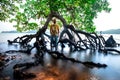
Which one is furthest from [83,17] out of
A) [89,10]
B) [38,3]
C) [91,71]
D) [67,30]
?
[91,71]

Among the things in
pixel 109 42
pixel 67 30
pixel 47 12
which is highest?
pixel 47 12

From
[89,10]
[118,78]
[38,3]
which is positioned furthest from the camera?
[89,10]

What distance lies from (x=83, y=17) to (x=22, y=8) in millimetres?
5689

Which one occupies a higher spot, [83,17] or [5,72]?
[83,17]

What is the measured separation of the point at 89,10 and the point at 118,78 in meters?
11.7

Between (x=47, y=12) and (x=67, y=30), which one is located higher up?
(x=47, y=12)

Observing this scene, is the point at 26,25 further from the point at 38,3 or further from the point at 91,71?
the point at 91,71

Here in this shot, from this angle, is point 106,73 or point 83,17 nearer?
point 106,73

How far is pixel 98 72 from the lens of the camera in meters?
7.48

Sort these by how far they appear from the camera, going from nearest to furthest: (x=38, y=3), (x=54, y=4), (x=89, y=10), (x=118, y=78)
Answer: (x=118, y=78) → (x=54, y=4) → (x=38, y=3) → (x=89, y=10)

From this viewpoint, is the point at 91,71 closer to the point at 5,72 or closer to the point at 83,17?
the point at 5,72

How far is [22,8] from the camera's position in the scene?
18469 millimetres

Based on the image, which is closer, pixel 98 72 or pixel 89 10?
pixel 98 72

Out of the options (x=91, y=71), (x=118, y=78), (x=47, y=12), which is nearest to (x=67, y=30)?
(x=47, y=12)
